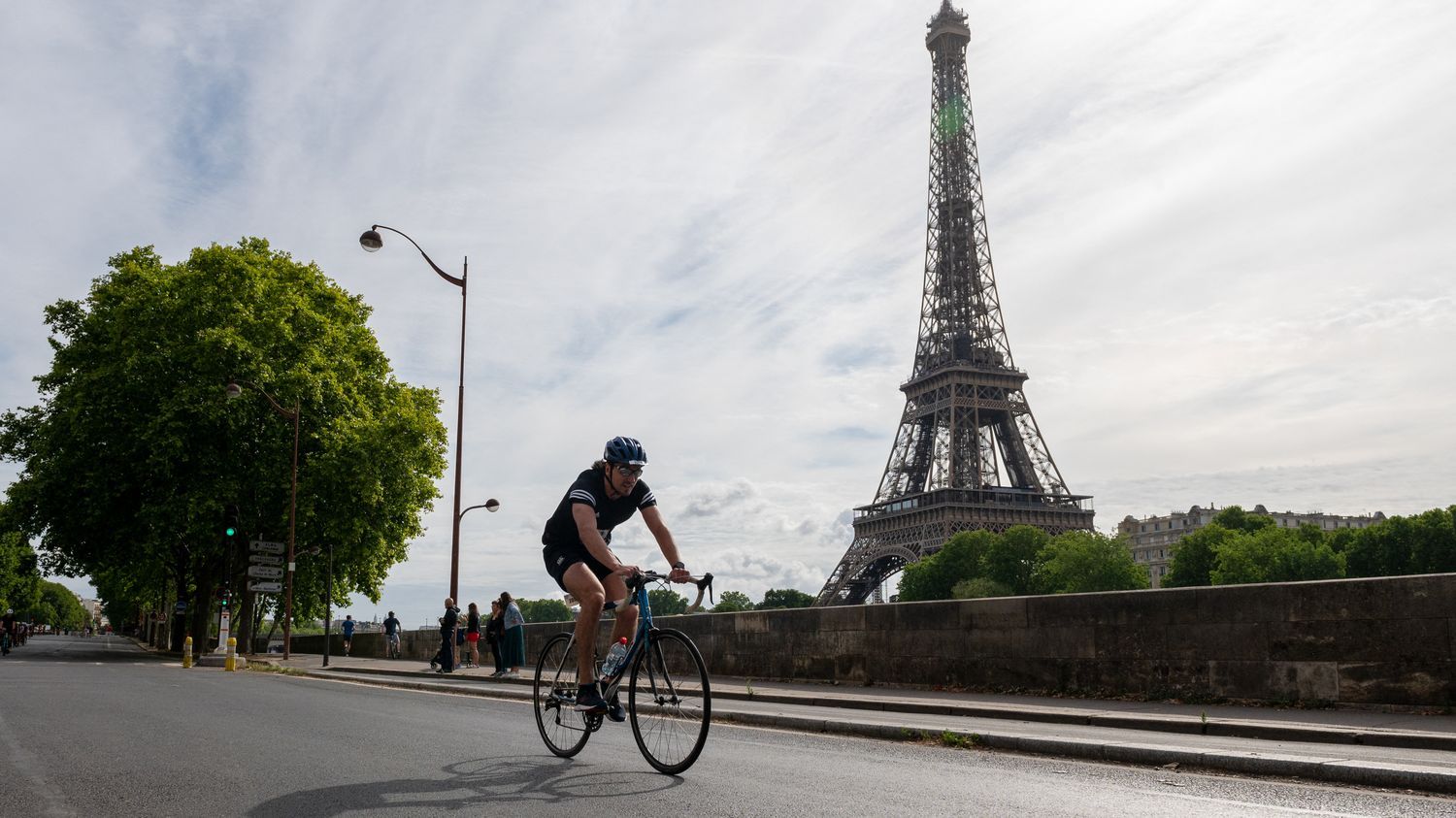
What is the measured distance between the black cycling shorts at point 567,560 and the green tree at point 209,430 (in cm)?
2784

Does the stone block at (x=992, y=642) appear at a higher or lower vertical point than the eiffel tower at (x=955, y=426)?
lower

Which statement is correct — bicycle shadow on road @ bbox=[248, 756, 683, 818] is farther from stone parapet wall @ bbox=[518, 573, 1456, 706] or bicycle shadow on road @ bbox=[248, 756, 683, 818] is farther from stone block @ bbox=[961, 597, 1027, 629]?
stone block @ bbox=[961, 597, 1027, 629]

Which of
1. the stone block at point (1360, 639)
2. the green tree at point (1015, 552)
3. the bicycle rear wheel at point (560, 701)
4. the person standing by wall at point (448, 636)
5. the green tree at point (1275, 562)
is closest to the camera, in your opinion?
the bicycle rear wheel at point (560, 701)

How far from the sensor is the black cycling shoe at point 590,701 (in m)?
6.43

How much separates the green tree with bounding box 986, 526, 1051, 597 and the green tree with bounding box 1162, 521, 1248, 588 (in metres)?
10.7

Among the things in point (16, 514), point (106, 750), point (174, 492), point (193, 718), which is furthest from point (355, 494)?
point (106, 750)

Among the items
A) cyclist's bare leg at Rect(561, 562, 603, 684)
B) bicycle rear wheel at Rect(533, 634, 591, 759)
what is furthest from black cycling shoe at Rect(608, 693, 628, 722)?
bicycle rear wheel at Rect(533, 634, 591, 759)

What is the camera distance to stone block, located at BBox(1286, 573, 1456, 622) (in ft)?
31.6

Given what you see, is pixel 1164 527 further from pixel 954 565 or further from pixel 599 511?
pixel 599 511

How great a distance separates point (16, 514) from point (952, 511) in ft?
194

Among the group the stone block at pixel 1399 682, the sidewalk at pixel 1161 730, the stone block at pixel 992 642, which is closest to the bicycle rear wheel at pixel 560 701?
the sidewalk at pixel 1161 730

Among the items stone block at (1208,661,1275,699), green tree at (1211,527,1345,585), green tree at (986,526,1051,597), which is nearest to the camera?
stone block at (1208,661,1275,699)

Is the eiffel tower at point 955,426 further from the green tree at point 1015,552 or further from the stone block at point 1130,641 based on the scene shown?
the stone block at point 1130,641

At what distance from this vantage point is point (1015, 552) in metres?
85.5
